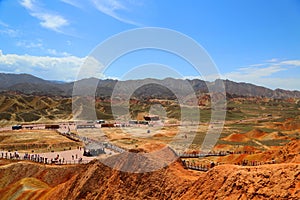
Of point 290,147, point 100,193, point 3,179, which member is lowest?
point 3,179

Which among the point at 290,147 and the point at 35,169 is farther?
the point at 35,169

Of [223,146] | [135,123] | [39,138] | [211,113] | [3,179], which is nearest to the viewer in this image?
[3,179]

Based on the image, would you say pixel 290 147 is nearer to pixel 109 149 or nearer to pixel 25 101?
pixel 109 149

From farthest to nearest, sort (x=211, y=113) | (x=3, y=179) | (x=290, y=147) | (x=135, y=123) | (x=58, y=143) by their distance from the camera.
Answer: (x=211, y=113), (x=135, y=123), (x=58, y=143), (x=3, y=179), (x=290, y=147)

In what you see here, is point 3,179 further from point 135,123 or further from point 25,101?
point 25,101

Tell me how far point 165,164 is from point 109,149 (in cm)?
3911

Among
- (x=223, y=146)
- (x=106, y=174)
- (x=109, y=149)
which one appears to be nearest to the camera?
(x=106, y=174)

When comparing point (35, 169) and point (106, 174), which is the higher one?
point (106, 174)

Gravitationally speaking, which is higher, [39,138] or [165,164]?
[165,164]

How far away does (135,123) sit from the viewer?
123 m

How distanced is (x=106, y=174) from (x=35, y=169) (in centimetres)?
2477

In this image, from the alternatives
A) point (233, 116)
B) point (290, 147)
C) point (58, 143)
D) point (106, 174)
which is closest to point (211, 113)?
point (233, 116)

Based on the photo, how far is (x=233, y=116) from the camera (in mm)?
156000

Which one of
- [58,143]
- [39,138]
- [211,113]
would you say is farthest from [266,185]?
[211,113]
